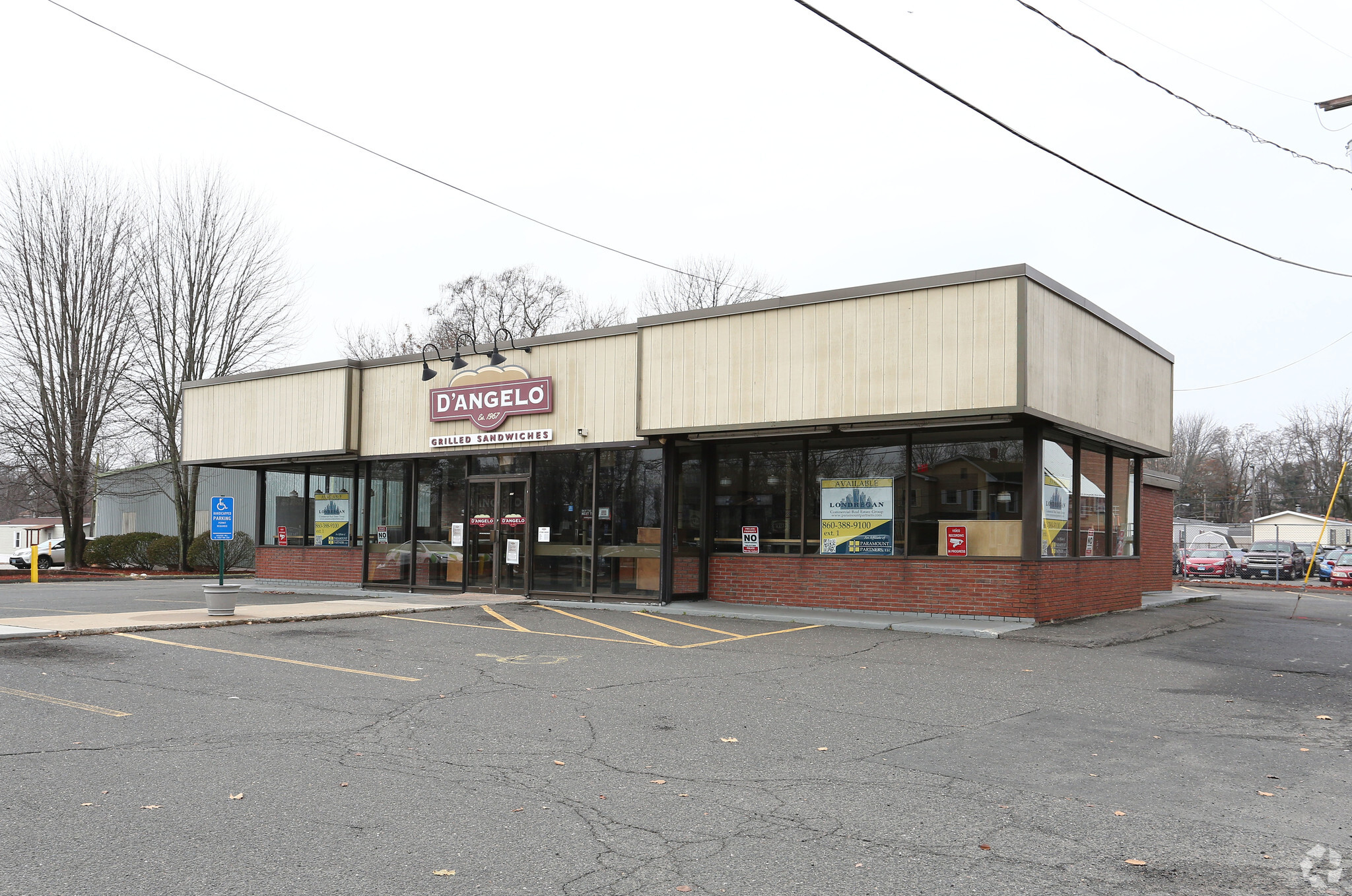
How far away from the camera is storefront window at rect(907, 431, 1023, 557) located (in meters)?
15.7

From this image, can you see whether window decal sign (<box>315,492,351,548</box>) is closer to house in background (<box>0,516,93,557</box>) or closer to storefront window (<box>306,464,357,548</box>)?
storefront window (<box>306,464,357,548</box>)

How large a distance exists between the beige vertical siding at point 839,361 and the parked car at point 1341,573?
1102 inches

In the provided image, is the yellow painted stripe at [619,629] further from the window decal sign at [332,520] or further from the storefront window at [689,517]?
the window decal sign at [332,520]

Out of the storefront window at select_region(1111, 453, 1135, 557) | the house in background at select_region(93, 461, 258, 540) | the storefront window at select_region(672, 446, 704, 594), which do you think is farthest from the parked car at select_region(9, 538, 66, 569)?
the storefront window at select_region(1111, 453, 1135, 557)

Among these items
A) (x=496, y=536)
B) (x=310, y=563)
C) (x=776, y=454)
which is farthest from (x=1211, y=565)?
(x=310, y=563)

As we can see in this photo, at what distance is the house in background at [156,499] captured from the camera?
37.5 meters

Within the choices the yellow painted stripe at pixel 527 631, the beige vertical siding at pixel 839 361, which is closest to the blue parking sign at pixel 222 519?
the yellow painted stripe at pixel 527 631

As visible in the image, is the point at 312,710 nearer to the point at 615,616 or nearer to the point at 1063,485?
the point at 615,616

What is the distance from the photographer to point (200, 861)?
15.3ft

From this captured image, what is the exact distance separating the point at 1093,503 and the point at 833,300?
A: 636cm

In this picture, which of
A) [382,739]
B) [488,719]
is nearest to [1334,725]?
[488,719]

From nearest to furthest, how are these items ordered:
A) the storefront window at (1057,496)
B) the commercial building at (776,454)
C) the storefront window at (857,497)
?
the commercial building at (776,454), the storefront window at (1057,496), the storefront window at (857,497)

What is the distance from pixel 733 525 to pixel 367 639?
7378mm

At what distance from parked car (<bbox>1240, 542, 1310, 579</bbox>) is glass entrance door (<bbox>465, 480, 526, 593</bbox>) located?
109ft
